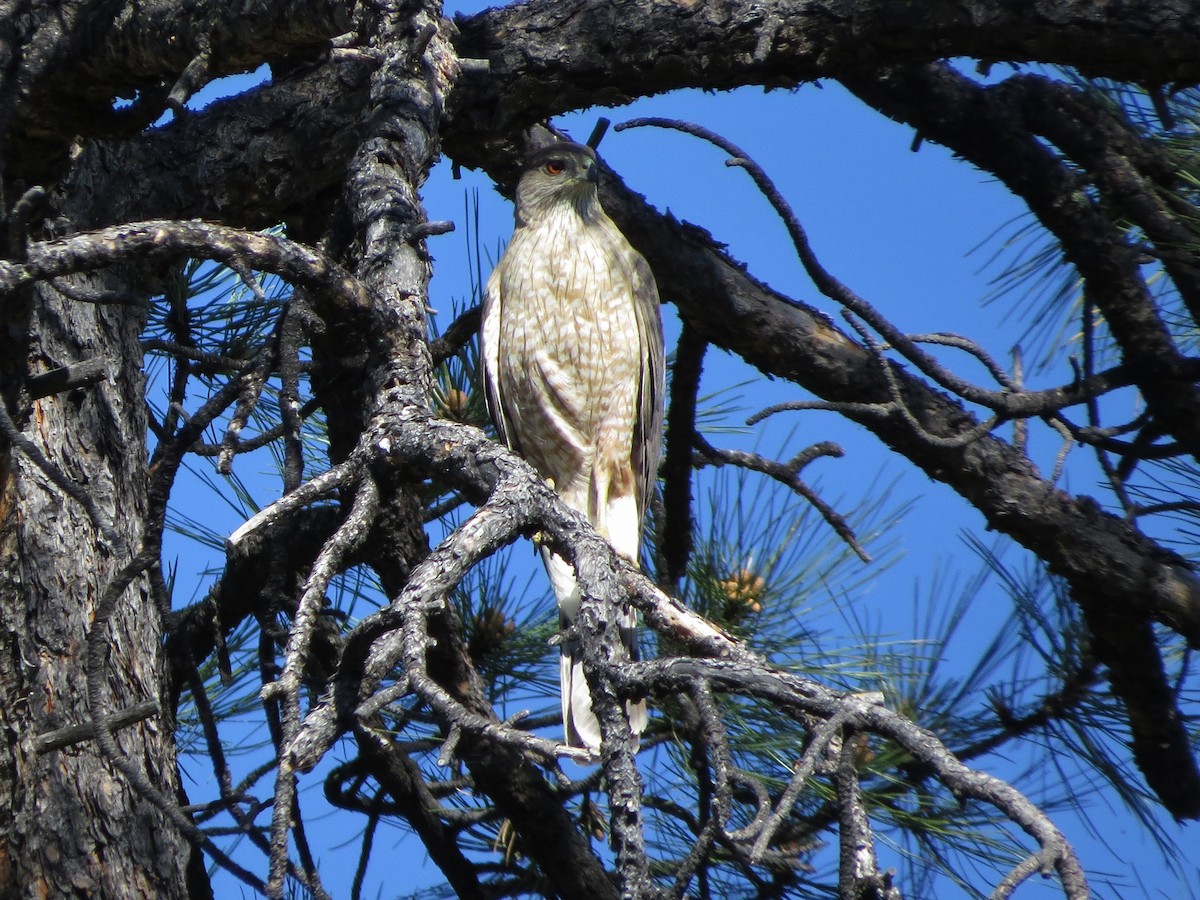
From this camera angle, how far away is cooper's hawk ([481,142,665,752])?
2949 millimetres

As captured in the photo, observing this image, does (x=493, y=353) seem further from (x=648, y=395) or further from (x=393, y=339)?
(x=393, y=339)

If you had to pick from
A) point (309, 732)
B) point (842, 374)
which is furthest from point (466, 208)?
point (309, 732)

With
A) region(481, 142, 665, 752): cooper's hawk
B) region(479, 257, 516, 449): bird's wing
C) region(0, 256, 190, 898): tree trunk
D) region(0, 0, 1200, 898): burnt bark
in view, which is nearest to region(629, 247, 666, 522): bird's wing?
region(481, 142, 665, 752): cooper's hawk

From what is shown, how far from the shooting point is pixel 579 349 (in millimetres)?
2945

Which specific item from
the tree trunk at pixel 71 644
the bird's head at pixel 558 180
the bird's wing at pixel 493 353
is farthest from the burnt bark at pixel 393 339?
the bird's wing at pixel 493 353

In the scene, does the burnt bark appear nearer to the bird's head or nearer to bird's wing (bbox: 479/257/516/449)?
the bird's head

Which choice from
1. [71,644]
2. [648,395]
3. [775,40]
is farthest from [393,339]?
[648,395]

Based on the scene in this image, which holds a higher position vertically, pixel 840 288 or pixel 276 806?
pixel 840 288

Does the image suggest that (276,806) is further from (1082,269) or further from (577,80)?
(1082,269)

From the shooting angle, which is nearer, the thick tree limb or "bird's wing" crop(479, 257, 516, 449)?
the thick tree limb

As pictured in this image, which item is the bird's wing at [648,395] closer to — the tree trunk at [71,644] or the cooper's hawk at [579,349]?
the cooper's hawk at [579,349]

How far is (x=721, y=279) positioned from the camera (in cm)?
253

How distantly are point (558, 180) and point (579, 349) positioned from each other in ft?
1.48

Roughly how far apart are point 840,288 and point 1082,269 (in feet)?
2.44
